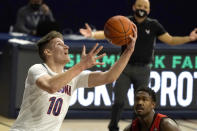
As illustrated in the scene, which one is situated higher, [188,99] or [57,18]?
[57,18]

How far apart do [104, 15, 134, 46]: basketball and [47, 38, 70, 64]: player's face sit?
2.57 ft

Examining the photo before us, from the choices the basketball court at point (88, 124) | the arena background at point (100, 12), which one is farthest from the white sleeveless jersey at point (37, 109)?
the arena background at point (100, 12)

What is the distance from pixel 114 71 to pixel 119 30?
84cm

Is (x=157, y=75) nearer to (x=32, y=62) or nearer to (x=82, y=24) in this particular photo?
(x=32, y=62)

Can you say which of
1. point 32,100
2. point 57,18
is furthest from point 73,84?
point 57,18

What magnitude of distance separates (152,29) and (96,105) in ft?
7.66

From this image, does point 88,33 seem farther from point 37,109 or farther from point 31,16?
point 31,16

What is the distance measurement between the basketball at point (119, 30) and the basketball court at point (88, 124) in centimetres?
371

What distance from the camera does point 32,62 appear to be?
33.1 feet

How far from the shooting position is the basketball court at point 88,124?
9.58 meters

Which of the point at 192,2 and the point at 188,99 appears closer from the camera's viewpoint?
the point at 188,99

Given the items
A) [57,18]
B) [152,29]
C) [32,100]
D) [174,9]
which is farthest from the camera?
[174,9]

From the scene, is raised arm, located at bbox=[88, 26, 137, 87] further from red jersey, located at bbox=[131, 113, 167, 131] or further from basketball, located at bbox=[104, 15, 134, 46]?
red jersey, located at bbox=[131, 113, 167, 131]

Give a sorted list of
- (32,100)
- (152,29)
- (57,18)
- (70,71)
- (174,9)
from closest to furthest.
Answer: (70,71) → (32,100) → (152,29) → (57,18) → (174,9)
